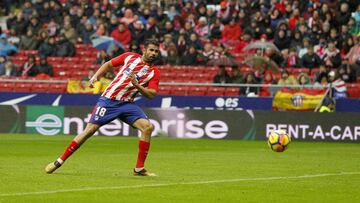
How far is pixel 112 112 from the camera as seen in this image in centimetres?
1517

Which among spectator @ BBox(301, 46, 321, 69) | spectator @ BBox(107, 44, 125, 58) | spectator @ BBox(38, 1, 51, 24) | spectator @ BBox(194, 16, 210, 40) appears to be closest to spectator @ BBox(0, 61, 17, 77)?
spectator @ BBox(107, 44, 125, 58)

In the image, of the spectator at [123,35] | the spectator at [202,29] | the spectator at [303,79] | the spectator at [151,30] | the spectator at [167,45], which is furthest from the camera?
the spectator at [202,29]

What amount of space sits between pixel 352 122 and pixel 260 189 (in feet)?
46.6

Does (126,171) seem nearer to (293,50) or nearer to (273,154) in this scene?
(273,154)

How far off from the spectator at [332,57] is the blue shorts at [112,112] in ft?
55.0

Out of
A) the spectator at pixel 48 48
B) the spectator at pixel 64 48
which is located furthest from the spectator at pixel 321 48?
the spectator at pixel 48 48

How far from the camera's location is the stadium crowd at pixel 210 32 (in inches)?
1235

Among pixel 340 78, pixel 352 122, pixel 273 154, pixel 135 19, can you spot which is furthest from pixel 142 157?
pixel 135 19

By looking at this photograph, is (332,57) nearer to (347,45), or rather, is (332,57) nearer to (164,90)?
(347,45)

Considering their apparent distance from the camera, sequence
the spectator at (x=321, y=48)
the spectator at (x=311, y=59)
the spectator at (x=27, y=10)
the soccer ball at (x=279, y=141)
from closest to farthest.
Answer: the soccer ball at (x=279, y=141) < the spectator at (x=311, y=59) < the spectator at (x=321, y=48) < the spectator at (x=27, y=10)

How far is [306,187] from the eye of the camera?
1362 cm

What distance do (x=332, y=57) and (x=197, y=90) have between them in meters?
4.46

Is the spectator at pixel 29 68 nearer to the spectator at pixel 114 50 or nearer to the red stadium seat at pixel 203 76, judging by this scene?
the spectator at pixel 114 50

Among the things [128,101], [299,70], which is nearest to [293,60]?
[299,70]
